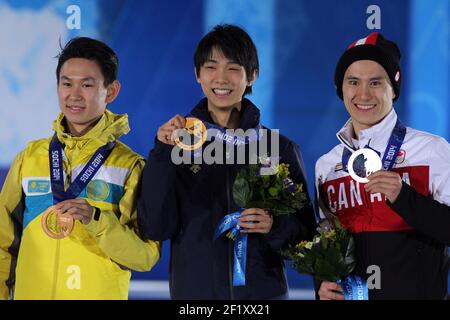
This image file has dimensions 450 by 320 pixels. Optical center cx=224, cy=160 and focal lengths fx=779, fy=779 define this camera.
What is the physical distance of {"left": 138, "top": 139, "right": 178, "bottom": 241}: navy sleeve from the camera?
3000 millimetres

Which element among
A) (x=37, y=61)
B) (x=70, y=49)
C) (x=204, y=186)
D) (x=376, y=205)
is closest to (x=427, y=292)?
(x=376, y=205)

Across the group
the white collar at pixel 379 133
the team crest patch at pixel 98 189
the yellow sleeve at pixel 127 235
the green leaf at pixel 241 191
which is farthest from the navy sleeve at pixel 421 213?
the team crest patch at pixel 98 189

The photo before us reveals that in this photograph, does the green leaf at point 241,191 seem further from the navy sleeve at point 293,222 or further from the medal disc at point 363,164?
the medal disc at point 363,164

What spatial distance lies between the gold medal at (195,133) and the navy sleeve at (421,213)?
0.78m

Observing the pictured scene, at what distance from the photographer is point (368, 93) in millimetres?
3096

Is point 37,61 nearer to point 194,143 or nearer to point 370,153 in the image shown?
point 194,143

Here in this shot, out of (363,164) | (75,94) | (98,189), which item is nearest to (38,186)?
(98,189)

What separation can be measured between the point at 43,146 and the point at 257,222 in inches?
37.8

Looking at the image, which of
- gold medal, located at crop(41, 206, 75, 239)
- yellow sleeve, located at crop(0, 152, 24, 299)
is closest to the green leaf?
gold medal, located at crop(41, 206, 75, 239)

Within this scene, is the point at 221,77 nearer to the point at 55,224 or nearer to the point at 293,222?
the point at 293,222

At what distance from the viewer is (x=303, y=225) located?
10.3ft

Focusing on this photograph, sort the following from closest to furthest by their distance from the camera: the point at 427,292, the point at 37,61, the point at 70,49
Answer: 1. the point at 427,292
2. the point at 70,49
3. the point at 37,61

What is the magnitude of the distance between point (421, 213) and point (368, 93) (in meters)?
0.55

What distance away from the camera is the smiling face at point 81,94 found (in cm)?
323
